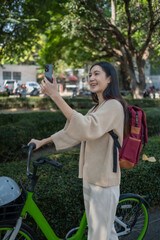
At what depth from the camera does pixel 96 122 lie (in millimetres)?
1816

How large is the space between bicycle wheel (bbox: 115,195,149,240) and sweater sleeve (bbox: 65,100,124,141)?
3.52 feet

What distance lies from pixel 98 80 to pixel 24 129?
209 inches

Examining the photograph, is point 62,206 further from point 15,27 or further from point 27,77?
point 27,77

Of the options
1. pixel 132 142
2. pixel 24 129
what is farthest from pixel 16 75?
pixel 132 142

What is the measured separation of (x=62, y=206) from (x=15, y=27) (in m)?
8.69

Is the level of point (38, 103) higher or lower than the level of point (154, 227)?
higher

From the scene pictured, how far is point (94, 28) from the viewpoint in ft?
46.7

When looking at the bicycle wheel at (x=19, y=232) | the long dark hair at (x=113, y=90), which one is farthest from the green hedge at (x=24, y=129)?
the long dark hair at (x=113, y=90)

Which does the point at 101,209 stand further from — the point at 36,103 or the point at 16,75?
the point at 16,75

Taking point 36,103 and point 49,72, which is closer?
point 49,72

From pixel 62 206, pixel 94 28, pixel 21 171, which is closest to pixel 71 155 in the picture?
pixel 21 171

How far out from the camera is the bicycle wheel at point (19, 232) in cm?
195

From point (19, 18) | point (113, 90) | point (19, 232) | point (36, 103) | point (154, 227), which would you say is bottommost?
point (154, 227)

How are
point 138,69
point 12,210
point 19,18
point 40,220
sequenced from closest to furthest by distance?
point 12,210 → point 40,220 → point 19,18 → point 138,69
